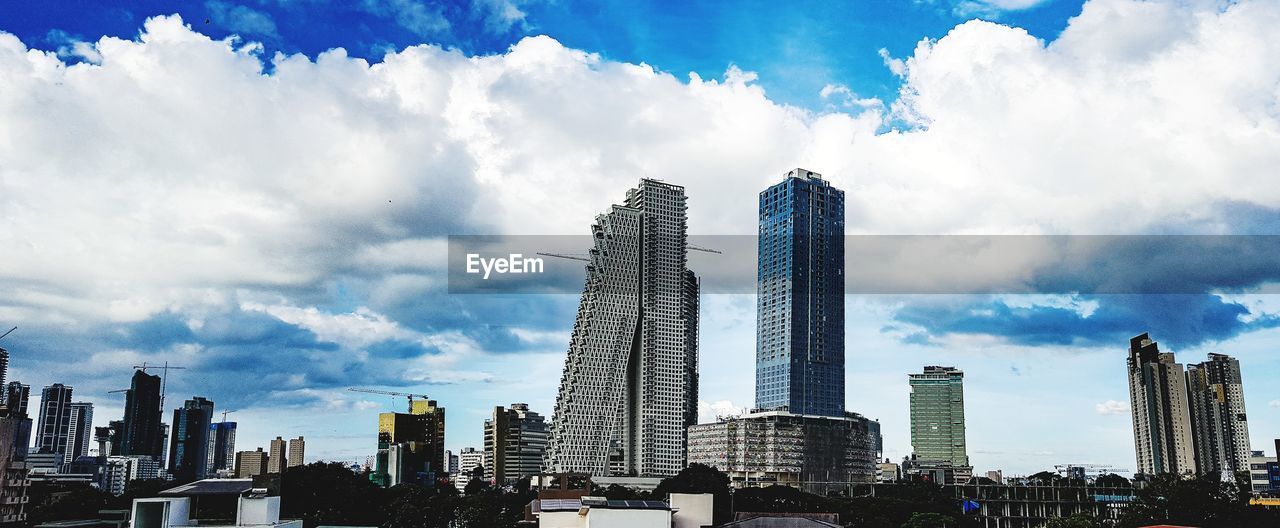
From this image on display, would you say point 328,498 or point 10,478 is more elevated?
point 10,478

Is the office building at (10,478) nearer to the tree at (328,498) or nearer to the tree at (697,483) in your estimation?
the tree at (328,498)

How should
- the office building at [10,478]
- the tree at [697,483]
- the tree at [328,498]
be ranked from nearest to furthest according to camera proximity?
the office building at [10,478]
the tree at [328,498]
the tree at [697,483]

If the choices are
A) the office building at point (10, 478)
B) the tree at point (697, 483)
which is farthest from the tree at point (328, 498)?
the tree at point (697, 483)

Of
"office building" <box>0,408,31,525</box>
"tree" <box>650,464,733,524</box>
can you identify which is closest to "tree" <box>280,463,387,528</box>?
"office building" <box>0,408,31,525</box>

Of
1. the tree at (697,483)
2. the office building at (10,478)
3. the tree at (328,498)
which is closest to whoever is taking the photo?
the office building at (10,478)

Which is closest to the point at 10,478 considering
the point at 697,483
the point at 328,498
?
the point at 328,498

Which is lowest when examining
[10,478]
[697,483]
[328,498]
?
[328,498]

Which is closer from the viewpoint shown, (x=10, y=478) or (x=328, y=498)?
(x=10, y=478)

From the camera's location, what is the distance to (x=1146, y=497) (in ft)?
278

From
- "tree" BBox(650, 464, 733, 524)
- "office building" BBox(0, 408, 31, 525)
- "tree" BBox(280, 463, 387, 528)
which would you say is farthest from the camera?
"tree" BBox(650, 464, 733, 524)

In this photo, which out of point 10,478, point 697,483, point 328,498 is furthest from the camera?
point 697,483

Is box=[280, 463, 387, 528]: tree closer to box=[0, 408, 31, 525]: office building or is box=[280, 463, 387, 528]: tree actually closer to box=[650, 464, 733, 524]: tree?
box=[0, 408, 31, 525]: office building

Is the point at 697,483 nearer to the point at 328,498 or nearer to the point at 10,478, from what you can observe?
the point at 328,498

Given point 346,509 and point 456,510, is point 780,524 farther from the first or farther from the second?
point 346,509
